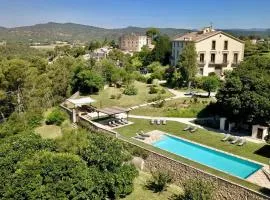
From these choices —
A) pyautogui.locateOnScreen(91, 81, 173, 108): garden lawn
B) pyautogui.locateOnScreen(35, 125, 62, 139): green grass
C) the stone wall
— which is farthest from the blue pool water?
pyautogui.locateOnScreen(91, 81, 173, 108): garden lawn

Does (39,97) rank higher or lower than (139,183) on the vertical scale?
higher

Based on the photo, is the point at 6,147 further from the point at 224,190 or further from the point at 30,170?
the point at 224,190

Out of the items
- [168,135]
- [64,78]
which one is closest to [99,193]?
[168,135]

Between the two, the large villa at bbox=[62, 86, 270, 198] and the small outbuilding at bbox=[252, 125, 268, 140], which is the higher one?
the small outbuilding at bbox=[252, 125, 268, 140]

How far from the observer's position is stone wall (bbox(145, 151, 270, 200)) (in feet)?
59.7

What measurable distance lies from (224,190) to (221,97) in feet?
37.0

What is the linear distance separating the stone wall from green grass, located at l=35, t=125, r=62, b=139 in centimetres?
1187

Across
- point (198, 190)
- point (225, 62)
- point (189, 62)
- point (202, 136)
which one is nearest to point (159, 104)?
point (202, 136)

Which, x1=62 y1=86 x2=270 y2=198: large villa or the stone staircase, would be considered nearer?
x1=62 y1=86 x2=270 y2=198: large villa

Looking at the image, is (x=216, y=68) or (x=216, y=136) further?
(x=216, y=68)

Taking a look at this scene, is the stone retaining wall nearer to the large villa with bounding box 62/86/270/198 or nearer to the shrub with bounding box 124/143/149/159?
the large villa with bounding box 62/86/270/198

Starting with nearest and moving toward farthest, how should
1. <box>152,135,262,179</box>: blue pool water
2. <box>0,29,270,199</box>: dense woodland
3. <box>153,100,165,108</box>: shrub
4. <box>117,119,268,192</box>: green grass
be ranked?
1. <box>0,29,270,199</box>: dense woodland
2. <box>117,119,268,192</box>: green grass
3. <box>152,135,262,179</box>: blue pool water
4. <box>153,100,165,108</box>: shrub

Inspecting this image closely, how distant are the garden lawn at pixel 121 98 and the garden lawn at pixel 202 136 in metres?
6.82

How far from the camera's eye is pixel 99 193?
19.7 metres
